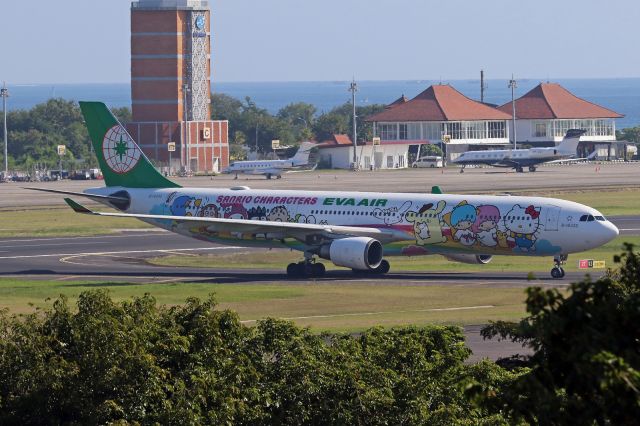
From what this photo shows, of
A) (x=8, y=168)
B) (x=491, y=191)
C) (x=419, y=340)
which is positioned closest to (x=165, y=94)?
(x=8, y=168)

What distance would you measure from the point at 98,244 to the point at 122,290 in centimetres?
2492

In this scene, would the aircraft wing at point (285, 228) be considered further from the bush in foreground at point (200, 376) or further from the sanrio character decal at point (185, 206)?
the bush in foreground at point (200, 376)

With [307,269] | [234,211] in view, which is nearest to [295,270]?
[307,269]

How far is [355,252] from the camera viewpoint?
192 ft

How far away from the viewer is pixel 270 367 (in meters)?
24.9

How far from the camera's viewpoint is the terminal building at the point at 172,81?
179750mm

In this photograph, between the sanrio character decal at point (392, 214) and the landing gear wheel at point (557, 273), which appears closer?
the landing gear wheel at point (557, 273)

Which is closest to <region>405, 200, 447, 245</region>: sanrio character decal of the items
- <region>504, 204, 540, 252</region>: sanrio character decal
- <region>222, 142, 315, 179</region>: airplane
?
<region>504, 204, 540, 252</region>: sanrio character decal

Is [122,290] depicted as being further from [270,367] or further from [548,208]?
[270,367]

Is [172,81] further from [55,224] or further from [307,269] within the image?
[307,269]

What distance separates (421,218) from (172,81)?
413 ft

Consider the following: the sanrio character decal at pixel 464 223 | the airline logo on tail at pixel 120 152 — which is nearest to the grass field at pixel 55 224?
the airline logo on tail at pixel 120 152

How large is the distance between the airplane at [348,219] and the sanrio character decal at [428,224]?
5 cm

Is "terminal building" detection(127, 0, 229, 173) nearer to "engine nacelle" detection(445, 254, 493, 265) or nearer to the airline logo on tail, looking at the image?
the airline logo on tail
